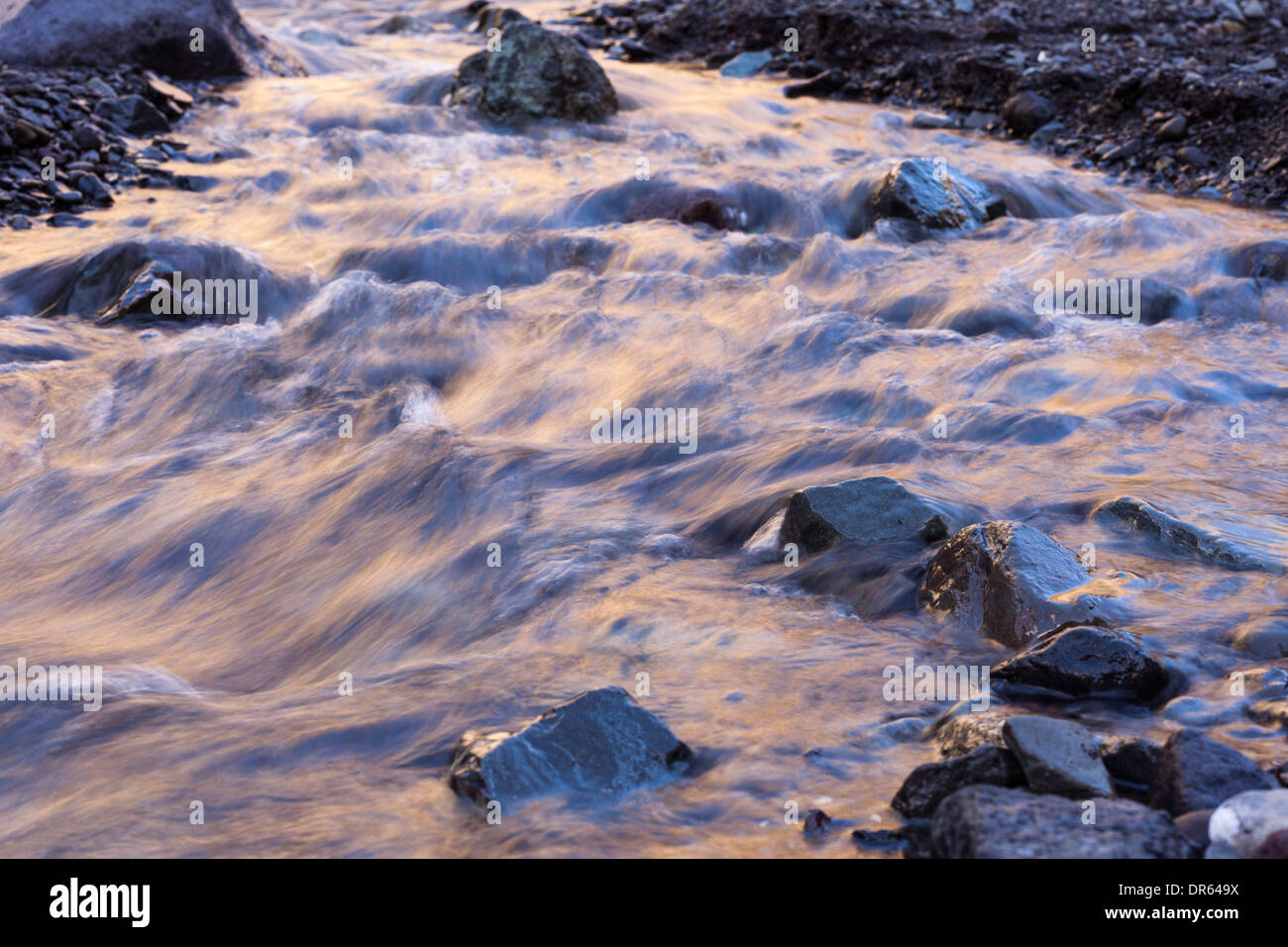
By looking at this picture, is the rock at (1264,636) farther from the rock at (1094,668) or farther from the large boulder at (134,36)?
the large boulder at (134,36)

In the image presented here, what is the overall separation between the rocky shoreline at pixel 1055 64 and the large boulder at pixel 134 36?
451 centimetres

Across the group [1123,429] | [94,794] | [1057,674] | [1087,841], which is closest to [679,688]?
[1057,674]

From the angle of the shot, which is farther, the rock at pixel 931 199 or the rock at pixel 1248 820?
the rock at pixel 931 199

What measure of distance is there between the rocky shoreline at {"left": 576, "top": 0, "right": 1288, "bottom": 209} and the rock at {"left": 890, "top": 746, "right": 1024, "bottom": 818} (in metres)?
7.54

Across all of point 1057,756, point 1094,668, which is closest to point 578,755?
point 1057,756

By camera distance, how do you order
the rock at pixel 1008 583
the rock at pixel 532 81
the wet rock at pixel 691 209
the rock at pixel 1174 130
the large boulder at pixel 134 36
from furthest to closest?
the rock at pixel 532 81 < the large boulder at pixel 134 36 < the rock at pixel 1174 130 < the wet rock at pixel 691 209 < the rock at pixel 1008 583

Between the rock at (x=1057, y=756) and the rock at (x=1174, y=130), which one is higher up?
the rock at (x=1174, y=130)

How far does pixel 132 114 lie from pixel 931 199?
20.1 ft

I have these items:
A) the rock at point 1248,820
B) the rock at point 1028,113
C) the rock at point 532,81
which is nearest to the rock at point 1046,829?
the rock at point 1248,820

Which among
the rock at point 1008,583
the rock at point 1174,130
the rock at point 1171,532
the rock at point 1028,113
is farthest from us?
the rock at point 1028,113

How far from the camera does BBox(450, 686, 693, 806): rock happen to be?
8.34 feet

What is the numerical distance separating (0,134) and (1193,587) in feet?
25.9

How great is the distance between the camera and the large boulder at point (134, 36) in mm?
9852

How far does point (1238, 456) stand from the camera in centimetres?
451
